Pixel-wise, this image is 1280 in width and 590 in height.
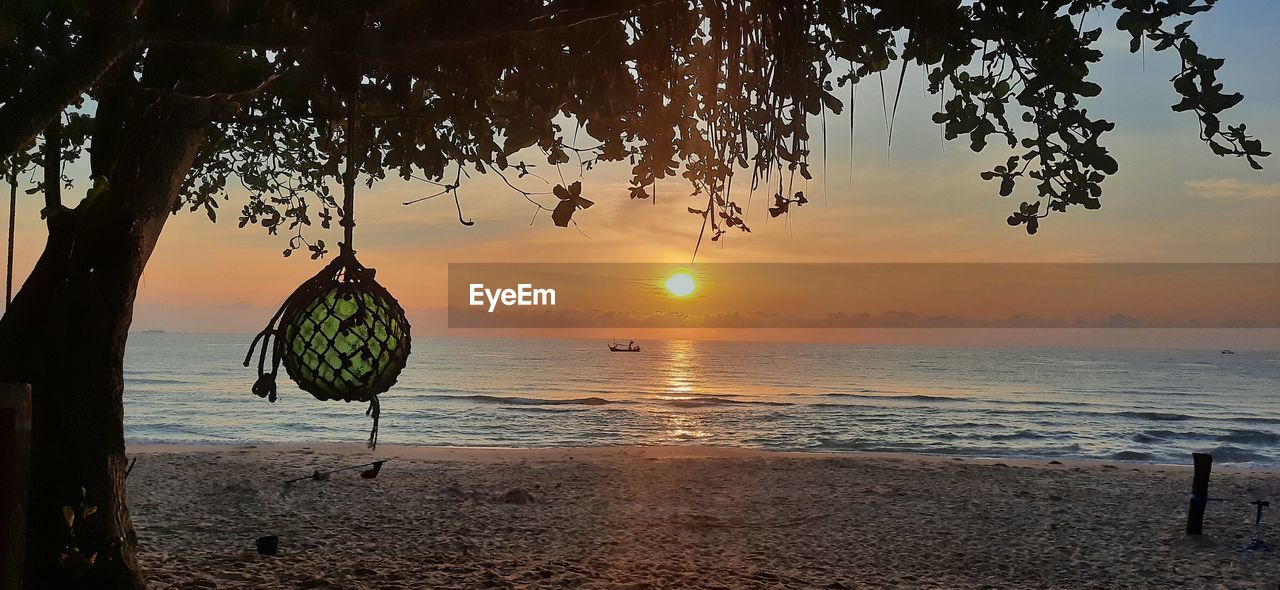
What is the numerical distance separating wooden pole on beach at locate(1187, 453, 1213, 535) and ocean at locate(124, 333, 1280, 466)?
46.3 feet

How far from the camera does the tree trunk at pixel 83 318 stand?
4.26 m

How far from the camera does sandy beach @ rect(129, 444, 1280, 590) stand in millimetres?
6629

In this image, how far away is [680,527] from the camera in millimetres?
8500

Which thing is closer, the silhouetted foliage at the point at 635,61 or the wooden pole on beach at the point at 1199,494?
the silhouetted foliage at the point at 635,61

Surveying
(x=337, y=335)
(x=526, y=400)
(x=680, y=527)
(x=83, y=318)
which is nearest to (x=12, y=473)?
(x=337, y=335)

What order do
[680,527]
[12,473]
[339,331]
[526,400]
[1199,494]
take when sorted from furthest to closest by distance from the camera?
[526,400] < [680,527] < [1199,494] < [339,331] < [12,473]

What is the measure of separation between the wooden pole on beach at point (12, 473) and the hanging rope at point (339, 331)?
0.60 meters

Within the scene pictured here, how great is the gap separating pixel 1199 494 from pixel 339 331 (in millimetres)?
8844

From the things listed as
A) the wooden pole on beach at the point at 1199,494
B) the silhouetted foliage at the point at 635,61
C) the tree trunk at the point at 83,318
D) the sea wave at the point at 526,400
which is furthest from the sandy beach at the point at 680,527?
the sea wave at the point at 526,400

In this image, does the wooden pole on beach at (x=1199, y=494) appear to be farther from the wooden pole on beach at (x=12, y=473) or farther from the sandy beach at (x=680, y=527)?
the wooden pole on beach at (x=12, y=473)

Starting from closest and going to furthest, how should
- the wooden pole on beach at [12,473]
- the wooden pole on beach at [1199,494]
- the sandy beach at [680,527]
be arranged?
the wooden pole on beach at [12,473] → the sandy beach at [680,527] → the wooden pole on beach at [1199,494]

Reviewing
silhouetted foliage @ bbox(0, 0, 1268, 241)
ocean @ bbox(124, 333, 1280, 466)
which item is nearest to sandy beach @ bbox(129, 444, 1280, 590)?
silhouetted foliage @ bbox(0, 0, 1268, 241)

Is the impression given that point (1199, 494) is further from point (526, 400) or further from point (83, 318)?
point (526, 400)

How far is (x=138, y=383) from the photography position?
154 ft
